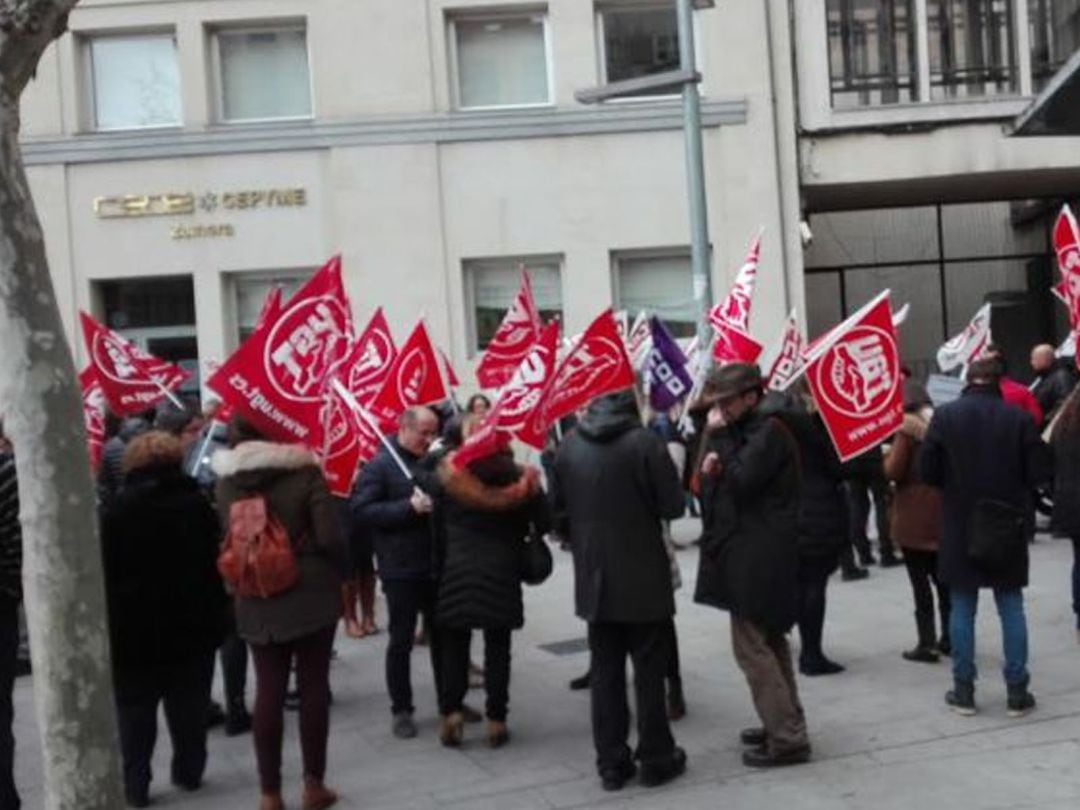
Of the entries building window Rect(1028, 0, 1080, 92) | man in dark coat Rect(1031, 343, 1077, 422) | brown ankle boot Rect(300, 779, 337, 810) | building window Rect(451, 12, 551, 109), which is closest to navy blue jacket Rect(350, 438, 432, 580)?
brown ankle boot Rect(300, 779, 337, 810)

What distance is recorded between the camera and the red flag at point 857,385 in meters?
8.10

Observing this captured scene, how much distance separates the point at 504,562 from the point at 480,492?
395 mm

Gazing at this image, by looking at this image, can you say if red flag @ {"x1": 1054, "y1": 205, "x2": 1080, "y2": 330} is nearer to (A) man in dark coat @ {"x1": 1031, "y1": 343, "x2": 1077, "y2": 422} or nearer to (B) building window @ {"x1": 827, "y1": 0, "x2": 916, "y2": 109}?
(A) man in dark coat @ {"x1": 1031, "y1": 343, "x2": 1077, "y2": 422}

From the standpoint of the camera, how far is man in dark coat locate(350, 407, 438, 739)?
786 centimetres

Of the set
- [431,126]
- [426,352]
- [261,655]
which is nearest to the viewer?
[261,655]

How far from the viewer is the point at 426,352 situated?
9.31 m

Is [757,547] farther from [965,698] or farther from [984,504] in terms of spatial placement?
[965,698]

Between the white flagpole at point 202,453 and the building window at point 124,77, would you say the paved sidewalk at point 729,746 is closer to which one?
the white flagpole at point 202,453

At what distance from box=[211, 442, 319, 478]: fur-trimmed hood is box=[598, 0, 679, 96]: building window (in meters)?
15.1

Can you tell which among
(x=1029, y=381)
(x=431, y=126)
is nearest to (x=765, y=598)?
(x=431, y=126)

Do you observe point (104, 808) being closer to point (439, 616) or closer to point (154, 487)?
point (154, 487)

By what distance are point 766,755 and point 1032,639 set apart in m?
3.08

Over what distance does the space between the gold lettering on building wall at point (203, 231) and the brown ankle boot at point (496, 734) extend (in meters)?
14.1

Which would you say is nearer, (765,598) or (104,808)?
(104,808)
